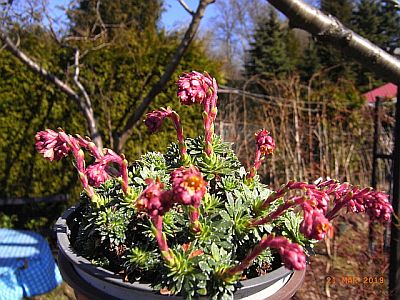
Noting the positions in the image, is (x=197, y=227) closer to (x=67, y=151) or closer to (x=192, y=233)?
(x=192, y=233)

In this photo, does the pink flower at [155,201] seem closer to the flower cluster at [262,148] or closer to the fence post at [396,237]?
the flower cluster at [262,148]

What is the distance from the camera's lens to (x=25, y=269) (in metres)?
2.69

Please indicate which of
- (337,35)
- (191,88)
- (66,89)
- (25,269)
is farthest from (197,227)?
(66,89)

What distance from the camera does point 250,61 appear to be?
15.3 meters

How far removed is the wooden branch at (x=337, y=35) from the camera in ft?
3.32

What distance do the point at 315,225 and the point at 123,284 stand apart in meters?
0.33

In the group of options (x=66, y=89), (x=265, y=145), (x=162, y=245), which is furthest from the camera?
(x=66, y=89)

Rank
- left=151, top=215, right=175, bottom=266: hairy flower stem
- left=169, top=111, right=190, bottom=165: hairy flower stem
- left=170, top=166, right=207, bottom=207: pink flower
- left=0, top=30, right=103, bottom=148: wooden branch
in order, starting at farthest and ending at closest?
left=0, top=30, right=103, bottom=148: wooden branch < left=169, top=111, right=190, bottom=165: hairy flower stem < left=151, top=215, right=175, bottom=266: hairy flower stem < left=170, top=166, right=207, bottom=207: pink flower

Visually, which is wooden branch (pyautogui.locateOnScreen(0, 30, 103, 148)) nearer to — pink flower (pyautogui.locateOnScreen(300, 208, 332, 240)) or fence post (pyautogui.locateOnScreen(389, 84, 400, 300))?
fence post (pyautogui.locateOnScreen(389, 84, 400, 300))

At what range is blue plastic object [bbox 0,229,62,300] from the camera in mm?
2585

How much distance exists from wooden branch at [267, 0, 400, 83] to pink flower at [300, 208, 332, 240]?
65 cm

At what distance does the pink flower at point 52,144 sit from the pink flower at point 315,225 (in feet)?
1.52
